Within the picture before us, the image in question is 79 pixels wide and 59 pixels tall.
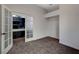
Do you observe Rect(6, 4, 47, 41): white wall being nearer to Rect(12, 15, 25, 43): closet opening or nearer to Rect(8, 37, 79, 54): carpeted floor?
Rect(12, 15, 25, 43): closet opening

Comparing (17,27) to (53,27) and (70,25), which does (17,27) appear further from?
(70,25)

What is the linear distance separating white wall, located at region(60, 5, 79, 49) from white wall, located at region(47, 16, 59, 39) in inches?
57.6

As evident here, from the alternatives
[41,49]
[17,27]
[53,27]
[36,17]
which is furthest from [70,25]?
[17,27]

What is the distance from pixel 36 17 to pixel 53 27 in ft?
5.89

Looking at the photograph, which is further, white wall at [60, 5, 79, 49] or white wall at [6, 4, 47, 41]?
white wall at [6, 4, 47, 41]

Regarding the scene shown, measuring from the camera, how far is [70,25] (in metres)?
3.66

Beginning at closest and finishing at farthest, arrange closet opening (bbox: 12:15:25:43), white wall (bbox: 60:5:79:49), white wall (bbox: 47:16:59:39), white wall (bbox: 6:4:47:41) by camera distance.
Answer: white wall (bbox: 60:5:79:49), white wall (bbox: 6:4:47:41), closet opening (bbox: 12:15:25:43), white wall (bbox: 47:16:59:39)

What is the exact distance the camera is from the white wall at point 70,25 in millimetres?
3340

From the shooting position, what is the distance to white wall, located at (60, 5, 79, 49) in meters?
3.34

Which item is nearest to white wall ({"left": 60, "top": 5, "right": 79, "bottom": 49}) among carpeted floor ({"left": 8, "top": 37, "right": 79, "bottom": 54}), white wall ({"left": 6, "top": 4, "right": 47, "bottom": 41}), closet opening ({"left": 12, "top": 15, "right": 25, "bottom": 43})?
carpeted floor ({"left": 8, "top": 37, "right": 79, "bottom": 54})

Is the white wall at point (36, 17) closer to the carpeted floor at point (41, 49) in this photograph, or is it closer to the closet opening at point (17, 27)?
the closet opening at point (17, 27)

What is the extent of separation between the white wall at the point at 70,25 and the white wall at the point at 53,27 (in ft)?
4.80
